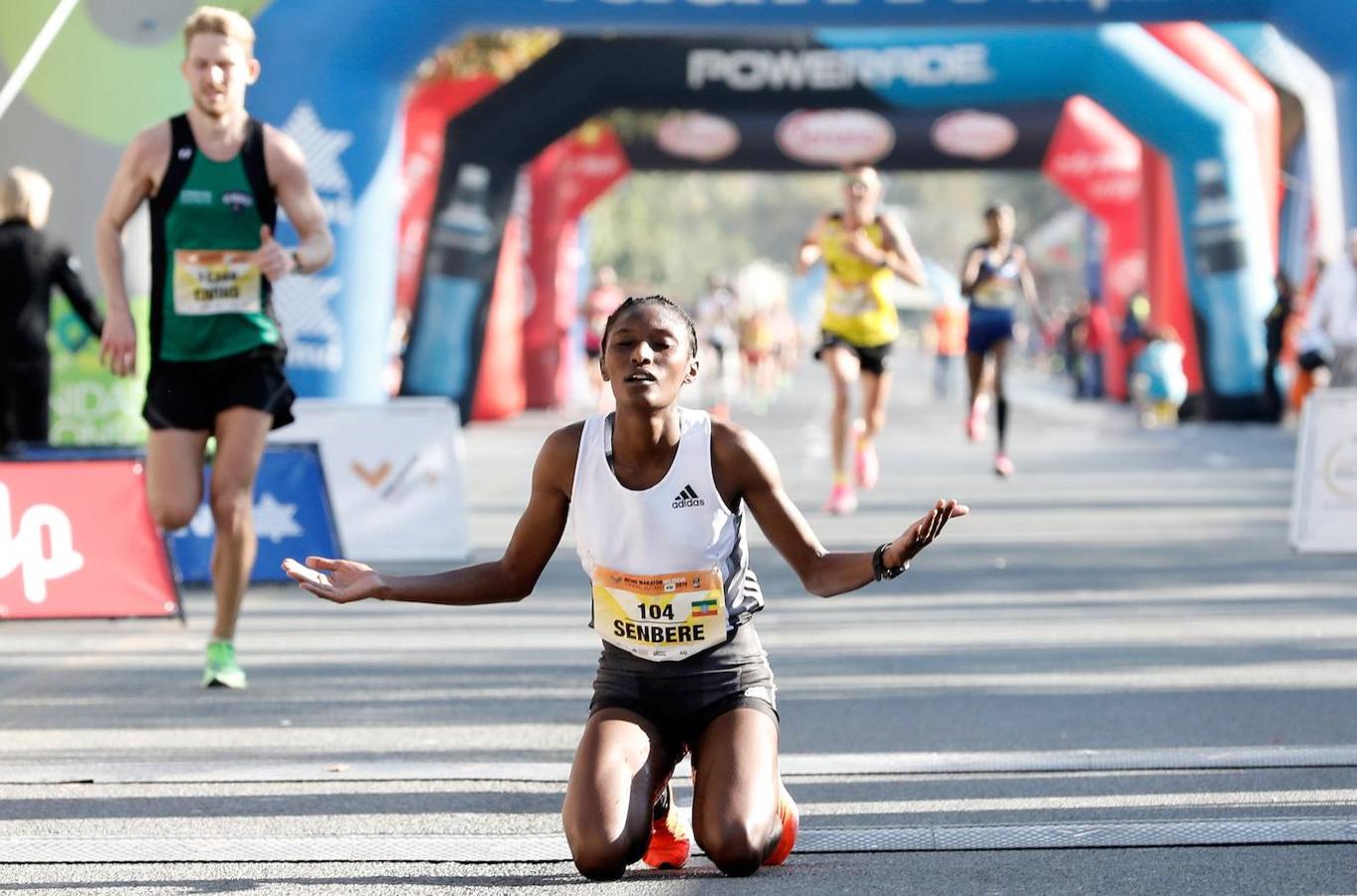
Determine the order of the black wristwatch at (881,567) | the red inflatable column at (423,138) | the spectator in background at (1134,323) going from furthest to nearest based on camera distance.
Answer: the spectator in background at (1134,323) < the red inflatable column at (423,138) < the black wristwatch at (881,567)

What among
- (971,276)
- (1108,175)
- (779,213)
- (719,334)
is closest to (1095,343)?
(1108,175)

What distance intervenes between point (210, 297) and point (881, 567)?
10.7ft

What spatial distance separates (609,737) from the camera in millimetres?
4793

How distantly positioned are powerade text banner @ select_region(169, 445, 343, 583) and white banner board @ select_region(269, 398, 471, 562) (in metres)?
1.17

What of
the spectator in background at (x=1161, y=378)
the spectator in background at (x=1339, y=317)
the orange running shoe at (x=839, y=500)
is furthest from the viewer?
the spectator in background at (x=1161, y=378)

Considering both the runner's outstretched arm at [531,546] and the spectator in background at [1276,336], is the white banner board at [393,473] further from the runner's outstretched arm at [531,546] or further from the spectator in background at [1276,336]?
the spectator in background at [1276,336]

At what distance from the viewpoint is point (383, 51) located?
13.8 metres

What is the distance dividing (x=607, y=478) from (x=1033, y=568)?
6.51 metres

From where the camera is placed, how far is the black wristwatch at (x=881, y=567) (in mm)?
4609

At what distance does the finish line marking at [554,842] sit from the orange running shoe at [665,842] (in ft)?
0.61

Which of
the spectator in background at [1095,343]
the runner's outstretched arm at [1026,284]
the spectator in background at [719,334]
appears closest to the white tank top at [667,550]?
the runner's outstretched arm at [1026,284]

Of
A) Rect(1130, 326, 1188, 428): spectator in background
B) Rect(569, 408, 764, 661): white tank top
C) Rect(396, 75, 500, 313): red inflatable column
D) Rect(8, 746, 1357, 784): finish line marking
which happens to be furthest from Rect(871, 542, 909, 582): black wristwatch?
Rect(1130, 326, 1188, 428): spectator in background

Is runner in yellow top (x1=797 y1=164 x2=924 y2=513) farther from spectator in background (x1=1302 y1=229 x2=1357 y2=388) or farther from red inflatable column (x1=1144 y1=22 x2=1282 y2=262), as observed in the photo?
red inflatable column (x1=1144 y1=22 x2=1282 y2=262)

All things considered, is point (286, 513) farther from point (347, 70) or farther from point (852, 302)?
point (852, 302)
